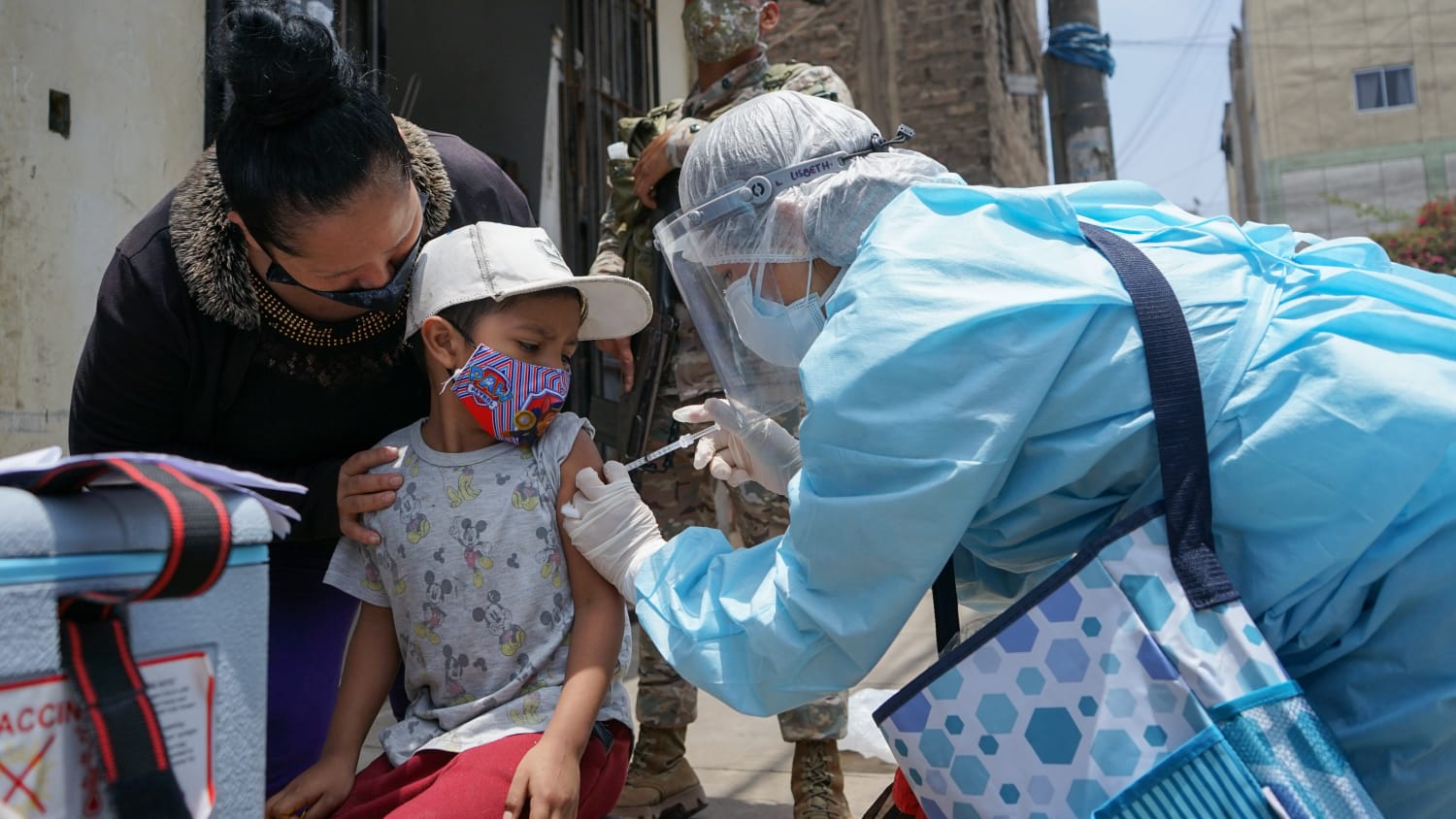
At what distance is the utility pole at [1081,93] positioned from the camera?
19.0ft

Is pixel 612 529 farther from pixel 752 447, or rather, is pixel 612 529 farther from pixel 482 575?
pixel 752 447

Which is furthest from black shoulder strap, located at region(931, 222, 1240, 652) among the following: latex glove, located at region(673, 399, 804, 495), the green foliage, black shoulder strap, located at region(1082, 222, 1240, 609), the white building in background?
the white building in background

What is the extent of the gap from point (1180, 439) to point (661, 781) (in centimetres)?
169

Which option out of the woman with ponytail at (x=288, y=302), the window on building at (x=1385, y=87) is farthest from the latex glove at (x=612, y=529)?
the window on building at (x=1385, y=87)

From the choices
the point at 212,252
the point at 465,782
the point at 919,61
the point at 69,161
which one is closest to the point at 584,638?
the point at 465,782

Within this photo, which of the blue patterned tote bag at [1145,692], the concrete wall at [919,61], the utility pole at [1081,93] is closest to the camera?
the blue patterned tote bag at [1145,692]

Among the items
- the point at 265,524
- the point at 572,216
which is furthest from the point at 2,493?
the point at 572,216

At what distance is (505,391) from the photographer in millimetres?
1679

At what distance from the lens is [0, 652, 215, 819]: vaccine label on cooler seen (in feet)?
2.45

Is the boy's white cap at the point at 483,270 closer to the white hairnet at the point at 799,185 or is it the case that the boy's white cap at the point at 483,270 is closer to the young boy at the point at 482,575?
the young boy at the point at 482,575

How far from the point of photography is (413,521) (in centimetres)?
170

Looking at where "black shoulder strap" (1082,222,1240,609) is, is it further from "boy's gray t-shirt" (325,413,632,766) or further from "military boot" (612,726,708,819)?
"military boot" (612,726,708,819)

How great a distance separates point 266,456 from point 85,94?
4.35 ft

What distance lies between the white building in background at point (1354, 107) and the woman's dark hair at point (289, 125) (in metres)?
21.0
